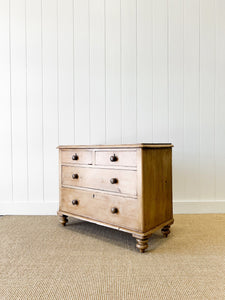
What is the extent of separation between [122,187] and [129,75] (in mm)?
1399

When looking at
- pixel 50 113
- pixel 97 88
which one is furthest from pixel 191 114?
pixel 50 113

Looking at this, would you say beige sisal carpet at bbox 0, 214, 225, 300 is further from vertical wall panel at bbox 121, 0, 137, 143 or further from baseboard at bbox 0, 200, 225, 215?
vertical wall panel at bbox 121, 0, 137, 143

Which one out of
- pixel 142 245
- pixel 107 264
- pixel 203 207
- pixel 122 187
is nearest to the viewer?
pixel 107 264

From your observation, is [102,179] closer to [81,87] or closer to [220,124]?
[81,87]

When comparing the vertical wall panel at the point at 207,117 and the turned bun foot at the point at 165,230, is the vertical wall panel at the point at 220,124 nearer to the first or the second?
the vertical wall panel at the point at 207,117

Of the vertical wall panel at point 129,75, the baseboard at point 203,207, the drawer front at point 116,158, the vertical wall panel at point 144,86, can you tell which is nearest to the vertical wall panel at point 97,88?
the vertical wall panel at point 129,75

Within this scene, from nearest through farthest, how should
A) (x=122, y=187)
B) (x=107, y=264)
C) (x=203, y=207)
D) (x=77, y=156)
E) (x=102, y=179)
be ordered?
(x=107, y=264) → (x=122, y=187) → (x=102, y=179) → (x=77, y=156) → (x=203, y=207)

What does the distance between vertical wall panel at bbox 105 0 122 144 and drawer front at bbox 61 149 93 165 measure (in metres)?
0.54

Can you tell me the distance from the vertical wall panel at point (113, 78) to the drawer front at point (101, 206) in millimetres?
761

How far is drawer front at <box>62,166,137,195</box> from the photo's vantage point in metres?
1.61

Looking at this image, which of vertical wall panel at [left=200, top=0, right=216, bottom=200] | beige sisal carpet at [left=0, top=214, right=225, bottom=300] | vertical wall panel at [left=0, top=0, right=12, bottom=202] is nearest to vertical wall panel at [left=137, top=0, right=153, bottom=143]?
vertical wall panel at [left=200, top=0, right=216, bottom=200]

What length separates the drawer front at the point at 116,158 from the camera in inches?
62.4

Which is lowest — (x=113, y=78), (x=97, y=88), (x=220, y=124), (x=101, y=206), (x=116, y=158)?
(x=101, y=206)

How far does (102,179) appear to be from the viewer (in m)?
1.78
